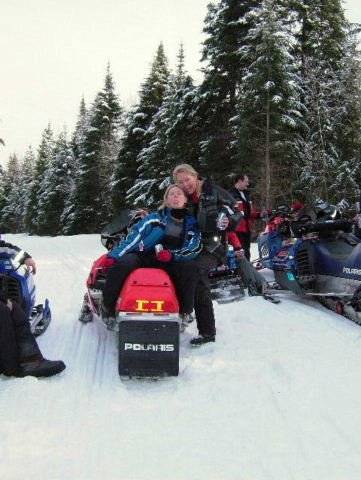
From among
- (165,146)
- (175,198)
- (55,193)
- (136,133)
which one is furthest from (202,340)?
(55,193)

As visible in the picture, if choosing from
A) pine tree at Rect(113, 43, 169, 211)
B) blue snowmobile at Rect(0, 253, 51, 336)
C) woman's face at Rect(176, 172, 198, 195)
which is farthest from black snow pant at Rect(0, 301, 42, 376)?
pine tree at Rect(113, 43, 169, 211)

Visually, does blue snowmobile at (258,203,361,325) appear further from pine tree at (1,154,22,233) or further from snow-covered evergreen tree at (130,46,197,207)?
pine tree at (1,154,22,233)

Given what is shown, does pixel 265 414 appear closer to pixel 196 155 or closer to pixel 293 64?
pixel 293 64

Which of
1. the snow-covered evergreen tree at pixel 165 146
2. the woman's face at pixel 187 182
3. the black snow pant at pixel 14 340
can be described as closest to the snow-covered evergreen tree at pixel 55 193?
the snow-covered evergreen tree at pixel 165 146

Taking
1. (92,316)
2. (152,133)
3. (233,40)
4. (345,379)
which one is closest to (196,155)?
(233,40)

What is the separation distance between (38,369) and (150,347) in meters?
0.76

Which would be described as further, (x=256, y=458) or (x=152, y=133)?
(x=152, y=133)

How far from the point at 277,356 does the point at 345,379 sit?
0.60 m

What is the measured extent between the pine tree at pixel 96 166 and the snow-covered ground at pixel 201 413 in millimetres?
32123

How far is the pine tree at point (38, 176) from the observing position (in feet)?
164

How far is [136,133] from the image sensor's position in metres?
29.9

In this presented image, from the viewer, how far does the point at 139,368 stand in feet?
11.5

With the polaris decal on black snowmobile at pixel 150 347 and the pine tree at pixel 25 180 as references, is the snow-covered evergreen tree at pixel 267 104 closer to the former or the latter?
the polaris decal on black snowmobile at pixel 150 347

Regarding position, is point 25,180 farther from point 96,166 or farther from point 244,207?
point 244,207
